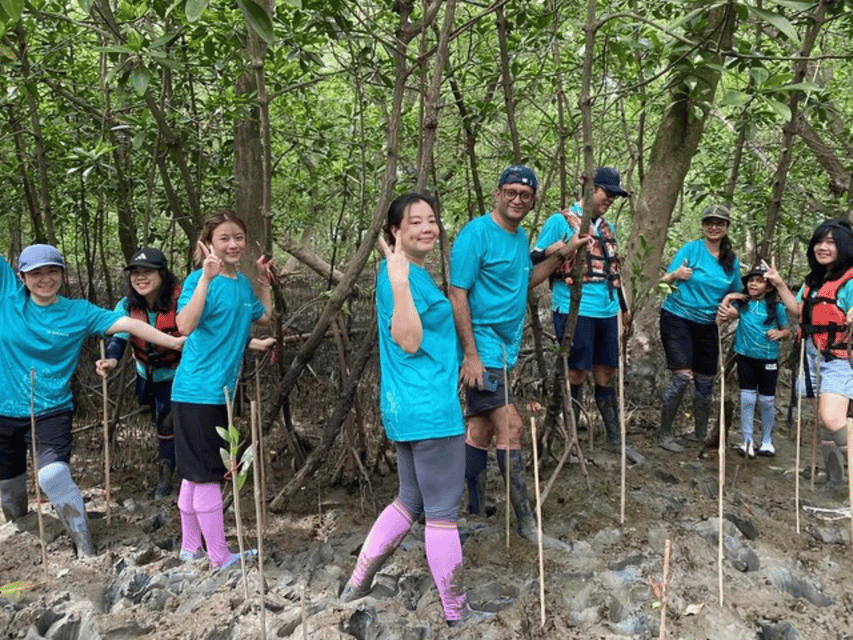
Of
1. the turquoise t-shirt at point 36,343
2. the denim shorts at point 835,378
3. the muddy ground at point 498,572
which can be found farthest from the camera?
the denim shorts at point 835,378

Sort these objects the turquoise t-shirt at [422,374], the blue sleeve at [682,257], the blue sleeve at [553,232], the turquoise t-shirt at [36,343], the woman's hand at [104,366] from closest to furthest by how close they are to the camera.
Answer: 1. the turquoise t-shirt at [422,374]
2. the turquoise t-shirt at [36,343]
3. the woman's hand at [104,366]
4. the blue sleeve at [553,232]
5. the blue sleeve at [682,257]

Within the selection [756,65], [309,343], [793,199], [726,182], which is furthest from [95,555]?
[793,199]

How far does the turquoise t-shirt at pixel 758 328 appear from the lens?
15.7ft

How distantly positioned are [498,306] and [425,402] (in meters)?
0.81

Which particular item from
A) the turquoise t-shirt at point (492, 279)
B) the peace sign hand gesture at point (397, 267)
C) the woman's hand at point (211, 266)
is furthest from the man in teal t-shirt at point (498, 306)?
the woman's hand at point (211, 266)

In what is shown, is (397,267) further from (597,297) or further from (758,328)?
(758,328)

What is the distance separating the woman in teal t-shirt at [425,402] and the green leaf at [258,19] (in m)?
0.71

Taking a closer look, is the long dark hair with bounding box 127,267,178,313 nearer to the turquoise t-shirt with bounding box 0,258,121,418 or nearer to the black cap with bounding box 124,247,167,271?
the black cap with bounding box 124,247,167,271

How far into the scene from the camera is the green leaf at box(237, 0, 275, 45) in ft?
7.20

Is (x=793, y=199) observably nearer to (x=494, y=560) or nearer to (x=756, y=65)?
(x=756, y=65)

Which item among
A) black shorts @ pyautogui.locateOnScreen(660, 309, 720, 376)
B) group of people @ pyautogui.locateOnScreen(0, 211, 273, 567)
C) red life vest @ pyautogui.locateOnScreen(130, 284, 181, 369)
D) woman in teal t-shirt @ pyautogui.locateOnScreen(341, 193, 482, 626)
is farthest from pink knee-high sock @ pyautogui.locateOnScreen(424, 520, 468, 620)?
black shorts @ pyautogui.locateOnScreen(660, 309, 720, 376)

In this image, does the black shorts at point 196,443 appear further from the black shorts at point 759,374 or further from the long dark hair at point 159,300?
the black shorts at point 759,374

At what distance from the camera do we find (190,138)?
454cm

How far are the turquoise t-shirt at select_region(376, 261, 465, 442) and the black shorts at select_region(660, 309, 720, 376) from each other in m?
2.75
